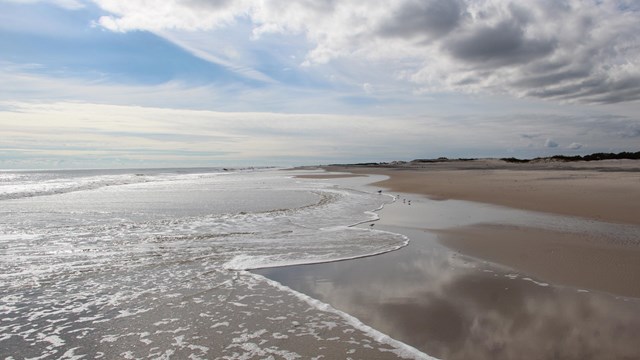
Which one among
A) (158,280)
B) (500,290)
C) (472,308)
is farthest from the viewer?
(158,280)

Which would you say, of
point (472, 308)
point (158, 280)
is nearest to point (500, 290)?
point (472, 308)

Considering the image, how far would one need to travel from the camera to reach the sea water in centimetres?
518

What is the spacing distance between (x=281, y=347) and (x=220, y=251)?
18.8ft

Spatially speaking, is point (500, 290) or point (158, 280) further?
point (158, 280)

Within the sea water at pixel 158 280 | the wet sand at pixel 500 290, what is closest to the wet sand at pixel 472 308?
the wet sand at pixel 500 290

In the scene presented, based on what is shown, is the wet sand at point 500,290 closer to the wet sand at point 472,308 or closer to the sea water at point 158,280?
the wet sand at point 472,308

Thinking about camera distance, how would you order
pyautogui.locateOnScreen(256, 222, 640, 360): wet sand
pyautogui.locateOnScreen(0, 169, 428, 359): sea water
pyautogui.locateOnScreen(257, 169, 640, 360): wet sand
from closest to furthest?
pyautogui.locateOnScreen(256, 222, 640, 360): wet sand
pyautogui.locateOnScreen(257, 169, 640, 360): wet sand
pyautogui.locateOnScreen(0, 169, 428, 359): sea water

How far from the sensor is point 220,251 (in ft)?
33.9

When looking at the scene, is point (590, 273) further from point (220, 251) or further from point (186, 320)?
point (220, 251)

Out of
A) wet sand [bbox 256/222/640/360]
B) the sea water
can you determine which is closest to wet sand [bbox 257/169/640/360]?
wet sand [bbox 256/222/640/360]

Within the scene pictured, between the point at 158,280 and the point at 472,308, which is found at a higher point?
the point at 472,308

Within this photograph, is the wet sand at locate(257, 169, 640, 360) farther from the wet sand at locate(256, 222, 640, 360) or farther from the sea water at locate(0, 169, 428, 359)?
the sea water at locate(0, 169, 428, 359)

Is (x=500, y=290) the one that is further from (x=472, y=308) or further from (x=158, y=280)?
(x=158, y=280)

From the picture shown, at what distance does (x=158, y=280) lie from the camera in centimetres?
786
